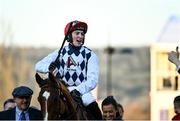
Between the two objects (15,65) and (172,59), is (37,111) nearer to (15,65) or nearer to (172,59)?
(172,59)

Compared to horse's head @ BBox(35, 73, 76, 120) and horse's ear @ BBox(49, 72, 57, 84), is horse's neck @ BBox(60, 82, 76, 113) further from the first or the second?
horse's ear @ BBox(49, 72, 57, 84)

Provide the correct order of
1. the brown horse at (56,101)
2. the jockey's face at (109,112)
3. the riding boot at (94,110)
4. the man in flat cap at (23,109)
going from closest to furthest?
the brown horse at (56,101), the riding boot at (94,110), the man in flat cap at (23,109), the jockey's face at (109,112)

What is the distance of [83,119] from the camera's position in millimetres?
10594

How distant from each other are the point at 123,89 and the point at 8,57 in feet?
39.5

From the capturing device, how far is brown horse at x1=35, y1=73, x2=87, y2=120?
1014 centimetres

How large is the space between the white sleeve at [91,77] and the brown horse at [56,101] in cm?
30

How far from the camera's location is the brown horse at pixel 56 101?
33.3 ft

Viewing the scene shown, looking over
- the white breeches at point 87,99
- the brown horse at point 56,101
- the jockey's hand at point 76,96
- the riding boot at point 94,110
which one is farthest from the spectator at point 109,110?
the brown horse at point 56,101

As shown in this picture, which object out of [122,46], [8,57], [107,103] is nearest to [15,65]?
[8,57]

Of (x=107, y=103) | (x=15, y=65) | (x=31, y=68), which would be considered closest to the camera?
(x=107, y=103)

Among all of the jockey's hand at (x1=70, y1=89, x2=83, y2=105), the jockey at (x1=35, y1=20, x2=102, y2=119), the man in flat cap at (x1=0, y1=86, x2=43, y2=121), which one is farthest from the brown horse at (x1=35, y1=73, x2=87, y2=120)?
the man in flat cap at (x1=0, y1=86, x2=43, y2=121)

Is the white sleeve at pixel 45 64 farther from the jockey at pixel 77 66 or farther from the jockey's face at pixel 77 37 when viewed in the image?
the jockey's face at pixel 77 37

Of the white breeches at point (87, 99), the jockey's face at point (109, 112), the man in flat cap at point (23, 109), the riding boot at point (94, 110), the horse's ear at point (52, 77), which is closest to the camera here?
the horse's ear at point (52, 77)

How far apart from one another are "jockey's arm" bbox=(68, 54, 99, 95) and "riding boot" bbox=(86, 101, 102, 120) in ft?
0.82
